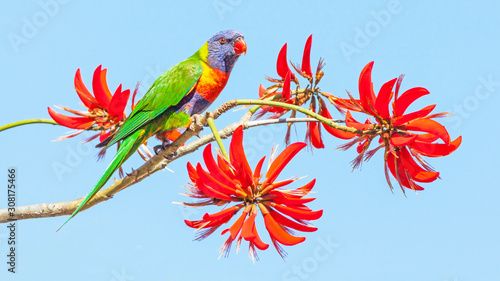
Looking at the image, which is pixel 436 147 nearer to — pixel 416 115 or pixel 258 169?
pixel 416 115

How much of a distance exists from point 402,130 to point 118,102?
1615 mm

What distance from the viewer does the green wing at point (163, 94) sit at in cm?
309

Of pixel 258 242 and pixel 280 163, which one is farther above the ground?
pixel 280 163

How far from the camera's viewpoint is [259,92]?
3002 millimetres

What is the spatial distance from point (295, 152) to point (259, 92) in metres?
0.95

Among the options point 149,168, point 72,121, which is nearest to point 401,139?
point 149,168

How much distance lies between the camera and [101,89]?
118 inches

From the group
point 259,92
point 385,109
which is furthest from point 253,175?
point 259,92

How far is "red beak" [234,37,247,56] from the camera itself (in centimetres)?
385

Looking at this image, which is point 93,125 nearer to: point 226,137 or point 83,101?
point 83,101

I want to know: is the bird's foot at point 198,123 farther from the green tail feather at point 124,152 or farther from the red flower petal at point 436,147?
the red flower petal at point 436,147

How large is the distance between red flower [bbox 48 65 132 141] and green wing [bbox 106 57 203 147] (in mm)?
116

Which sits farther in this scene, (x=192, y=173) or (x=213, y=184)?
(x=192, y=173)

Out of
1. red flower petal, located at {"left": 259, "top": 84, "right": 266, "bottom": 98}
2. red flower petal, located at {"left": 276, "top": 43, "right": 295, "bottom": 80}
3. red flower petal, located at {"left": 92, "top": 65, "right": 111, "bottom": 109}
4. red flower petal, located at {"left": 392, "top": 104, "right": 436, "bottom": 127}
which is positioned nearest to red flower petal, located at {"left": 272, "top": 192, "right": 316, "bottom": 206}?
red flower petal, located at {"left": 392, "top": 104, "right": 436, "bottom": 127}
